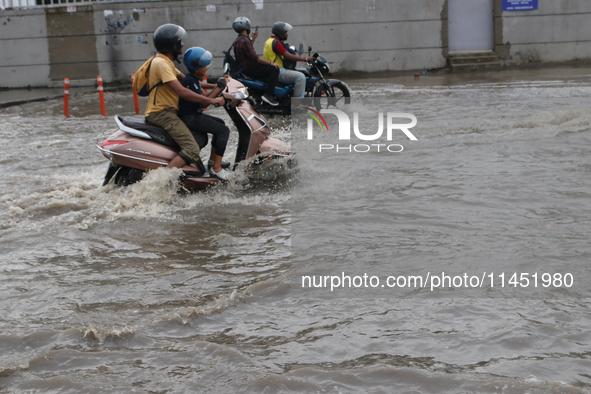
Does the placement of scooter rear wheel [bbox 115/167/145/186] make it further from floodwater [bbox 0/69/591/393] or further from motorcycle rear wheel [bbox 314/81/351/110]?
motorcycle rear wheel [bbox 314/81/351/110]

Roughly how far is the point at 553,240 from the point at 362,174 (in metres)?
2.56

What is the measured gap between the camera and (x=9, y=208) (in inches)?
219

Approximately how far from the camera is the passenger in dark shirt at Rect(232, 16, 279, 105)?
900 cm

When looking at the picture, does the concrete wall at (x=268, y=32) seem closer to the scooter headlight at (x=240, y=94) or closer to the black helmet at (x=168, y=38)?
the scooter headlight at (x=240, y=94)

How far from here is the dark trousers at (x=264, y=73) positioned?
31.3 ft

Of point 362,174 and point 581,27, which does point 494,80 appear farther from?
point 362,174

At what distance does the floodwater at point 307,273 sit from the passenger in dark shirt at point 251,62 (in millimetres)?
2647

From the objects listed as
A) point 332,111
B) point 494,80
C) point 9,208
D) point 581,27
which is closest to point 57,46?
point 332,111

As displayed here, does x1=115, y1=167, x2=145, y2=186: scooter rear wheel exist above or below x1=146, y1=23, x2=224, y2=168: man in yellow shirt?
below

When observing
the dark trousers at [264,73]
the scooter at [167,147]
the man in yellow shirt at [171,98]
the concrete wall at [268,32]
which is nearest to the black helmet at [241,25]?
the dark trousers at [264,73]

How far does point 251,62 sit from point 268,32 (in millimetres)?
9948

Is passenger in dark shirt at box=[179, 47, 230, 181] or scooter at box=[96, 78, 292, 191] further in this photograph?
passenger in dark shirt at box=[179, 47, 230, 181]

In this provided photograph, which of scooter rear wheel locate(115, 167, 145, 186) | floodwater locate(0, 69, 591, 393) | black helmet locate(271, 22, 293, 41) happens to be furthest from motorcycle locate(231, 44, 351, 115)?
scooter rear wheel locate(115, 167, 145, 186)

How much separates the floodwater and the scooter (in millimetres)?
176
